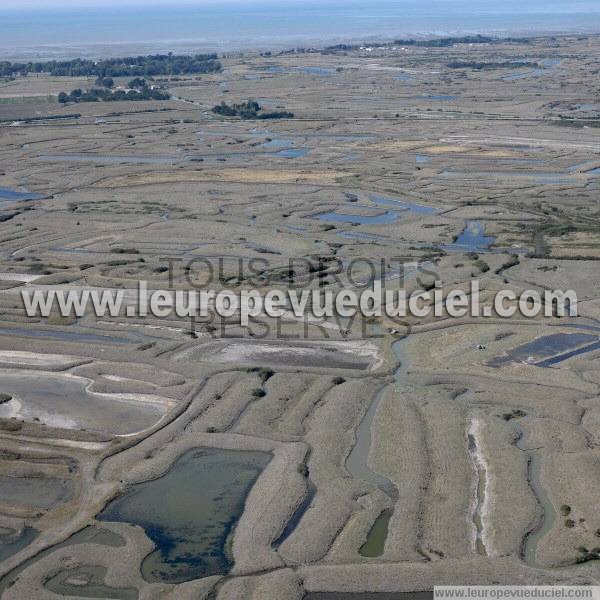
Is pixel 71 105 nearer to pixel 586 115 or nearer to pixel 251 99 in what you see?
pixel 251 99

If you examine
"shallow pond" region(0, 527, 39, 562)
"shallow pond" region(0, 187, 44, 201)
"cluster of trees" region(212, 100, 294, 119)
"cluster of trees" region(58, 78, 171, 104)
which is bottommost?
"shallow pond" region(0, 527, 39, 562)

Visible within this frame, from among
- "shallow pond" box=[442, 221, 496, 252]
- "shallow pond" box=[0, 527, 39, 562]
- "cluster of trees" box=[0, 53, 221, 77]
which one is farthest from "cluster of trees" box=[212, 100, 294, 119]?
"shallow pond" box=[0, 527, 39, 562]

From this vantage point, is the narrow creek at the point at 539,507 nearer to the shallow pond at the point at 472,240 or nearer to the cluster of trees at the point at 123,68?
the shallow pond at the point at 472,240

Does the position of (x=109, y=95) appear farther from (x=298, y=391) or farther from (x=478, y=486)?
(x=478, y=486)

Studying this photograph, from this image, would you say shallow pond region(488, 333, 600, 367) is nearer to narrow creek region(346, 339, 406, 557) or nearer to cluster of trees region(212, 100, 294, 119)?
narrow creek region(346, 339, 406, 557)

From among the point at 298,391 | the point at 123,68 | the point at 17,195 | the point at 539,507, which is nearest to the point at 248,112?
the point at 17,195

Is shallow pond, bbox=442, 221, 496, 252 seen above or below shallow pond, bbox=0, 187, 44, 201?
below

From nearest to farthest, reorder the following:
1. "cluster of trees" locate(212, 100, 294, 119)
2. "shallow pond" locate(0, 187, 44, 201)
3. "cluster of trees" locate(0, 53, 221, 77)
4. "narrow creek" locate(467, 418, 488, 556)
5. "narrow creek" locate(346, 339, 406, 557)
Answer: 1. "narrow creek" locate(467, 418, 488, 556)
2. "narrow creek" locate(346, 339, 406, 557)
3. "shallow pond" locate(0, 187, 44, 201)
4. "cluster of trees" locate(212, 100, 294, 119)
5. "cluster of trees" locate(0, 53, 221, 77)
